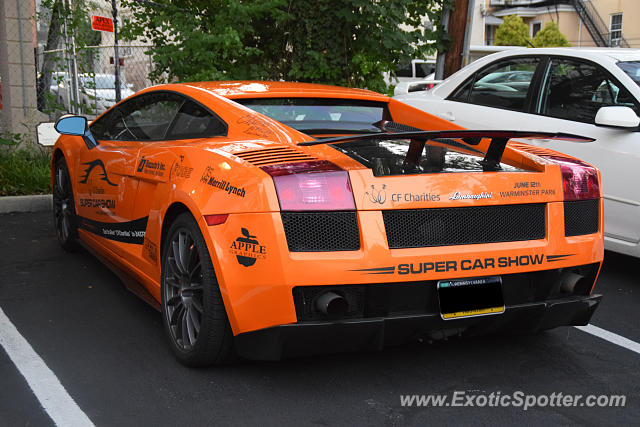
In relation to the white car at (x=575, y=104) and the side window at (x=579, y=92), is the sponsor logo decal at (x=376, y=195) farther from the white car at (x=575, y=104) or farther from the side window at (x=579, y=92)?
the side window at (x=579, y=92)

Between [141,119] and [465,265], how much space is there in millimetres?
2527

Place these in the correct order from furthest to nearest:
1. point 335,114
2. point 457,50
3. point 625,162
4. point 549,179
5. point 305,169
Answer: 1. point 457,50
2. point 625,162
3. point 335,114
4. point 549,179
5. point 305,169

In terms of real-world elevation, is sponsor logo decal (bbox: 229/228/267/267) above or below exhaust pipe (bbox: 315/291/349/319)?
above

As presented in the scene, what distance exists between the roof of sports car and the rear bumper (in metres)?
1.53

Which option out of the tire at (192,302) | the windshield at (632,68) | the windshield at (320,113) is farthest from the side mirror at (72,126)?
the windshield at (632,68)

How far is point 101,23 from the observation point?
1028cm

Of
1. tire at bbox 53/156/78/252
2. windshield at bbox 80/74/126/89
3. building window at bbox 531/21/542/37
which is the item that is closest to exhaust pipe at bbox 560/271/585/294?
tire at bbox 53/156/78/252

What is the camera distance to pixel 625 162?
5.05 m

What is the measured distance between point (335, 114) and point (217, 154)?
104 centimetres

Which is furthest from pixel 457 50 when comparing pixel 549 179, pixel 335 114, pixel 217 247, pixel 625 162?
pixel 217 247

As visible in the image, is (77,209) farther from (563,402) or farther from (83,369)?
(563,402)

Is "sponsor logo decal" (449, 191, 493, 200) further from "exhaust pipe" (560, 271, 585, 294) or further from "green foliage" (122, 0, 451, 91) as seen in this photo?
"green foliage" (122, 0, 451, 91)

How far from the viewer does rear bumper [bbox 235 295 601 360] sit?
3.00 m

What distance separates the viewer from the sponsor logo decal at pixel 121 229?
4094 millimetres
